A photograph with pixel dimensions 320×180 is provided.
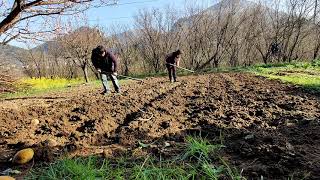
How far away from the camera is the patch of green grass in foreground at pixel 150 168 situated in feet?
11.5

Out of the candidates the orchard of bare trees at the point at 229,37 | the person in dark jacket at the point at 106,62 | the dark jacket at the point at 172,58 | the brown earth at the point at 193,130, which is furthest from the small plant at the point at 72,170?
the orchard of bare trees at the point at 229,37

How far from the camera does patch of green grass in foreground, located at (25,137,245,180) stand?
3514 mm

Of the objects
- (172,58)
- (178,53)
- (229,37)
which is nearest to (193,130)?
(178,53)

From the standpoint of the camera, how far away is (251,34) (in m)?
40.8

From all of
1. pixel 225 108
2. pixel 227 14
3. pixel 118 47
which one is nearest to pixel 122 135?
pixel 225 108

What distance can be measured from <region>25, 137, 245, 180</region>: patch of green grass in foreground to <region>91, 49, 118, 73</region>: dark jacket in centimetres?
743

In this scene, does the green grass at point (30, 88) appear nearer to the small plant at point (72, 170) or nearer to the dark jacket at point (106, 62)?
the dark jacket at point (106, 62)

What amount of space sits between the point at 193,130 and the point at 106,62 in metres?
6.76

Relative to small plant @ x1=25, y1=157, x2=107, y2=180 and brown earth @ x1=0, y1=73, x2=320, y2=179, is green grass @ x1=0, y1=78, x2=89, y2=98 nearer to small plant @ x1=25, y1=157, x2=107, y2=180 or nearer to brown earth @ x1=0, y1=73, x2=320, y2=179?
brown earth @ x1=0, y1=73, x2=320, y2=179

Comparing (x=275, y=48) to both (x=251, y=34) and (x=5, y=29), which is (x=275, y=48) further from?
(x=5, y=29)

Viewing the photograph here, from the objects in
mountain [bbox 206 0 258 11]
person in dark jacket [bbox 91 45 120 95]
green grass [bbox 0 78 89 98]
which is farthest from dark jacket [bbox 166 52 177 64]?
mountain [bbox 206 0 258 11]

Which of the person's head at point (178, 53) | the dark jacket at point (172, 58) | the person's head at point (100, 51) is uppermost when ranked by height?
the person's head at point (100, 51)

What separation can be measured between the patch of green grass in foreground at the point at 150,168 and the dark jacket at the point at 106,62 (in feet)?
24.4

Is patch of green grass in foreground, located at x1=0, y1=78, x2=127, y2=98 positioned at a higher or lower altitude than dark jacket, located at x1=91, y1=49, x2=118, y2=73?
lower
